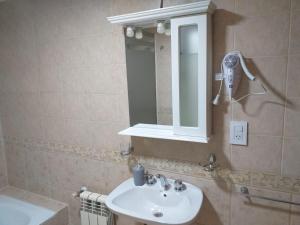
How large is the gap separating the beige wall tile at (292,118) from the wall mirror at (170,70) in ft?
1.36

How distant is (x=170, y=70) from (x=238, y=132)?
0.58 meters

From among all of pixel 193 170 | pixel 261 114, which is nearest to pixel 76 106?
pixel 193 170

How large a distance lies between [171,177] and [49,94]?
133cm

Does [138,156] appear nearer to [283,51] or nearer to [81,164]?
[81,164]

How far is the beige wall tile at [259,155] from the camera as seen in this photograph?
50.3 inches

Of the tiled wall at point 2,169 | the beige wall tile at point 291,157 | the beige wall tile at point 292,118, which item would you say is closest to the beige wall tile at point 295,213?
the beige wall tile at point 291,157

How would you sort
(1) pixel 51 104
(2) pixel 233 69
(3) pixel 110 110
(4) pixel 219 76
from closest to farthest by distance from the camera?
(2) pixel 233 69 → (4) pixel 219 76 → (3) pixel 110 110 → (1) pixel 51 104

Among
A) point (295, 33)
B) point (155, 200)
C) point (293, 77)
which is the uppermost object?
point (295, 33)

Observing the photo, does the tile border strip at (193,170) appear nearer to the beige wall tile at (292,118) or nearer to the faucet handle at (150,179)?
the faucet handle at (150,179)

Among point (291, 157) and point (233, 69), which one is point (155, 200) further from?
point (233, 69)

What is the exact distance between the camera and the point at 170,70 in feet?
4.83

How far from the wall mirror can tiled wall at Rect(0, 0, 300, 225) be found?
106 mm

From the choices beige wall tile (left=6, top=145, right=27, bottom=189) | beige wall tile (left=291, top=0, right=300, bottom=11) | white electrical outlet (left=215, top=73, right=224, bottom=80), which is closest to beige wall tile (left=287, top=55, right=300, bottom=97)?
beige wall tile (left=291, top=0, right=300, bottom=11)

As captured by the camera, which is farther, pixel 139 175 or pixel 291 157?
pixel 139 175
